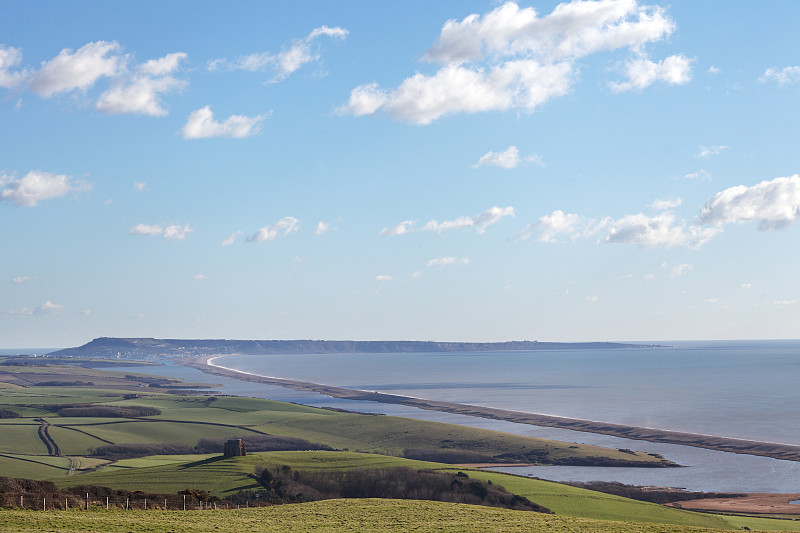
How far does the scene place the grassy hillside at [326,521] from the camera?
4172cm

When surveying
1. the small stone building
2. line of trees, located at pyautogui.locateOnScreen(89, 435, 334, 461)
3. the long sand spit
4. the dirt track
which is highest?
the small stone building

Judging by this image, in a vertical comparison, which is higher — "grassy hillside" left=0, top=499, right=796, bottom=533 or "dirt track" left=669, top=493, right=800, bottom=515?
"grassy hillside" left=0, top=499, right=796, bottom=533

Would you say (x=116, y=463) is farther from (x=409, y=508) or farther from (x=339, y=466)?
(x=409, y=508)

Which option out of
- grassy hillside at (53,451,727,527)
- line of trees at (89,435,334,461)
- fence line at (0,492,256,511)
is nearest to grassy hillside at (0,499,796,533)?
fence line at (0,492,256,511)

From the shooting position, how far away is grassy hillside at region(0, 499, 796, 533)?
137 feet

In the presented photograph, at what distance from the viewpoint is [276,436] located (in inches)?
5477

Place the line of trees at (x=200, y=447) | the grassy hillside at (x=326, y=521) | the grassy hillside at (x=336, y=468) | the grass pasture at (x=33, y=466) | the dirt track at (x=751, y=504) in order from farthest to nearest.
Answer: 1. the line of trees at (x=200, y=447)
2. the grass pasture at (x=33, y=466)
3. the dirt track at (x=751, y=504)
4. the grassy hillside at (x=336, y=468)
5. the grassy hillside at (x=326, y=521)

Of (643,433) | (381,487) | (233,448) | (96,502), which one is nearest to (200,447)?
(233,448)

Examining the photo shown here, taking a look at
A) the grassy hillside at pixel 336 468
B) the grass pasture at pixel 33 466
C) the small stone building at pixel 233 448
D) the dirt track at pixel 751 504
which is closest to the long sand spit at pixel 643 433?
the dirt track at pixel 751 504

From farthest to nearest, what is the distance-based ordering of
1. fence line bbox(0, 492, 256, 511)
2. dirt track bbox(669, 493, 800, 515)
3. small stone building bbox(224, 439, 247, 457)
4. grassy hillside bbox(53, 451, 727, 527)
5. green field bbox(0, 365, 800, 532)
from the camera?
small stone building bbox(224, 439, 247, 457), dirt track bbox(669, 493, 800, 515), grassy hillside bbox(53, 451, 727, 527), green field bbox(0, 365, 800, 532), fence line bbox(0, 492, 256, 511)

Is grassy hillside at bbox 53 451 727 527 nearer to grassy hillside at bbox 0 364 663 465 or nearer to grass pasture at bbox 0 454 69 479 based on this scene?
grass pasture at bbox 0 454 69 479

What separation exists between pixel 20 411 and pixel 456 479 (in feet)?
417

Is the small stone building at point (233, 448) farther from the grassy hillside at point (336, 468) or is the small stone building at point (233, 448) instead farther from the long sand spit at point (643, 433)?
the long sand spit at point (643, 433)

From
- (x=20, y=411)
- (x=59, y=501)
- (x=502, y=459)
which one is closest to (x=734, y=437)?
(x=502, y=459)
